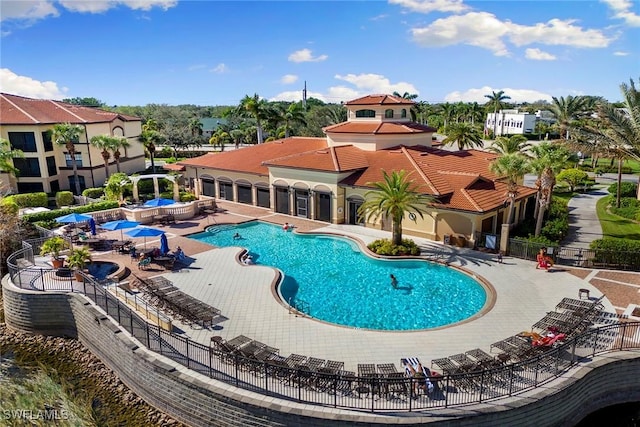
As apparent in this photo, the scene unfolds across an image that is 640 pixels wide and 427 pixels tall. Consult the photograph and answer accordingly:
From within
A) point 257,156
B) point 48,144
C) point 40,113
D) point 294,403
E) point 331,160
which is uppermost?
point 40,113

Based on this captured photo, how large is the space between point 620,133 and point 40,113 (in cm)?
5528

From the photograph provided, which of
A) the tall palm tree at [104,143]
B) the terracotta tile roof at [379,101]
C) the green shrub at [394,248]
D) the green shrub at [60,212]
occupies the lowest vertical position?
the green shrub at [394,248]

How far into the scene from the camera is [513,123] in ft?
376

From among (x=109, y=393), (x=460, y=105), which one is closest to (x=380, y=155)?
(x=109, y=393)

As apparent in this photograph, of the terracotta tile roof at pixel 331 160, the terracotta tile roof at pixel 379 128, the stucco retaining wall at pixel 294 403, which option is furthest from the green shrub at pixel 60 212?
the terracotta tile roof at pixel 379 128

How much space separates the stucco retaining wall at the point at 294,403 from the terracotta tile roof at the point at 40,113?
36.4 meters

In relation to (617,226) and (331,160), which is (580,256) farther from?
(331,160)

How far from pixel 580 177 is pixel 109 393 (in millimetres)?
51606

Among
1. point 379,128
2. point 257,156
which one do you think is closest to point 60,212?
point 257,156

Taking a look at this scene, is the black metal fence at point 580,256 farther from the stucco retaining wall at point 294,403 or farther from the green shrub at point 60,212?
the green shrub at point 60,212

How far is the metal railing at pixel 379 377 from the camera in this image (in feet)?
44.8

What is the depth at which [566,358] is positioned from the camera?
1581 cm

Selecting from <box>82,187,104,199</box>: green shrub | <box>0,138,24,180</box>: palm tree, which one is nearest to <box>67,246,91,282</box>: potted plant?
<box>0,138,24,180</box>: palm tree

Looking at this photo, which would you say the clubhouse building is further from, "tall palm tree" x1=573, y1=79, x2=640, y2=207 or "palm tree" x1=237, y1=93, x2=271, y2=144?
"palm tree" x1=237, y1=93, x2=271, y2=144
